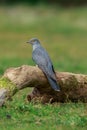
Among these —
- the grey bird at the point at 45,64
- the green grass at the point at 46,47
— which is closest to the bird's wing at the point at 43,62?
the grey bird at the point at 45,64

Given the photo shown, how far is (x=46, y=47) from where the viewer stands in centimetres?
2328

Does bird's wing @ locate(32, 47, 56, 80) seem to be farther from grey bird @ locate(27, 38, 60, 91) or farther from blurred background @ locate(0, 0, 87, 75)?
blurred background @ locate(0, 0, 87, 75)

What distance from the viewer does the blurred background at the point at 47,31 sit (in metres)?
19.1

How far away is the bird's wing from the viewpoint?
11.0 m

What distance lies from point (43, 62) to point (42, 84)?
48 centimetres

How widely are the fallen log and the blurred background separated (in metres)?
4.02

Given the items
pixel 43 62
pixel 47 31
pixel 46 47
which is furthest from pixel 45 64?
pixel 47 31

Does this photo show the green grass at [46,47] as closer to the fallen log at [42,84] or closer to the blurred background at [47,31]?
the blurred background at [47,31]

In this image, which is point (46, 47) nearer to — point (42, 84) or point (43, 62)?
point (43, 62)

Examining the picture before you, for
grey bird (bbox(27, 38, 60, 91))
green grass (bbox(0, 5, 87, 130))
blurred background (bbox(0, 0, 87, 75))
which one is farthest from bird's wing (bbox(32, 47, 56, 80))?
blurred background (bbox(0, 0, 87, 75))

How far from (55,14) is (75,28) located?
5.38 meters

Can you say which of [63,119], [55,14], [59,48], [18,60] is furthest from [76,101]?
[55,14]

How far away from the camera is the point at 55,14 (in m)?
34.9

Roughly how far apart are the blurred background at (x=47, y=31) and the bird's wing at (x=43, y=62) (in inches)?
134
